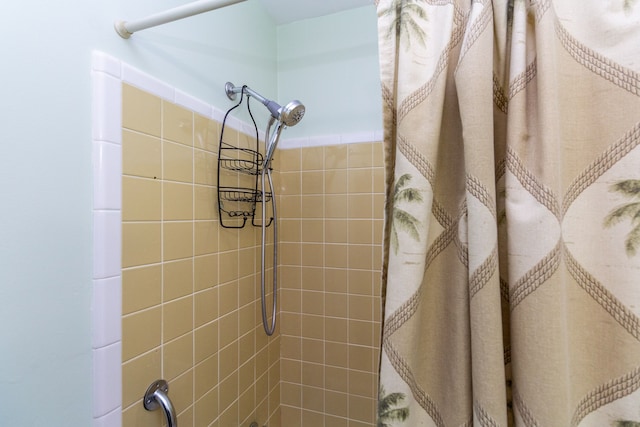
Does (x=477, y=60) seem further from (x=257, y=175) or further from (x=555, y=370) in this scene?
(x=257, y=175)

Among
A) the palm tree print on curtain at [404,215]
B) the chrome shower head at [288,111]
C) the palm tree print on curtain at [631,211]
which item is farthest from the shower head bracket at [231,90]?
the palm tree print on curtain at [631,211]

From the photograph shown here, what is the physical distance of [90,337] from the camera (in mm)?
713

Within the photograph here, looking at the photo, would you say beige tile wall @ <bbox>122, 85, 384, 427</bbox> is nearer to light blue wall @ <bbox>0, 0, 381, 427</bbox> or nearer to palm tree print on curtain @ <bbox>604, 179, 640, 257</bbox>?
light blue wall @ <bbox>0, 0, 381, 427</bbox>

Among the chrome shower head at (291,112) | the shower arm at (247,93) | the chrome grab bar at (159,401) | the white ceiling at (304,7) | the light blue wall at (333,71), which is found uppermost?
the white ceiling at (304,7)

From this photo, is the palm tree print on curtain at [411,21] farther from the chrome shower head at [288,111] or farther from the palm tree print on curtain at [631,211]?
the chrome shower head at [288,111]

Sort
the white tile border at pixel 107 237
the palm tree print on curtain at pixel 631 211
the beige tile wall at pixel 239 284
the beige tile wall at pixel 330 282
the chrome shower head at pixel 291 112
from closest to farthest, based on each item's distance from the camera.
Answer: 1. the palm tree print on curtain at pixel 631 211
2. the white tile border at pixel 107 237
3. the beige tile wall at pixel 239 284
4. the chrome shower head at pixel 291 112
5. the beige tile wall at pixel 330 282

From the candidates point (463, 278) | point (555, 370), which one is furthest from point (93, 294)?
point (555, 370)

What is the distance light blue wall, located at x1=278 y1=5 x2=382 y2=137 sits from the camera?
1417 mm

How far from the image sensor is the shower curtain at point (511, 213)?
0.45 metres

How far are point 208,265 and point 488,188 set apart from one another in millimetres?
943

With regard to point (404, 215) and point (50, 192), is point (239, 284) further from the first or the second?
point (404, 215)

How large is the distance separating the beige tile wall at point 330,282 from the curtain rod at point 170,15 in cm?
83

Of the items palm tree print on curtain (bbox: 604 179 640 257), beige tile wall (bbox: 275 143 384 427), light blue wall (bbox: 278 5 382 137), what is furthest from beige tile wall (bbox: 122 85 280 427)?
palm tree print on curtain (bbox: 604 179 640 257)

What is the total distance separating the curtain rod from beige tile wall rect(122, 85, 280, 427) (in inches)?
6.2
